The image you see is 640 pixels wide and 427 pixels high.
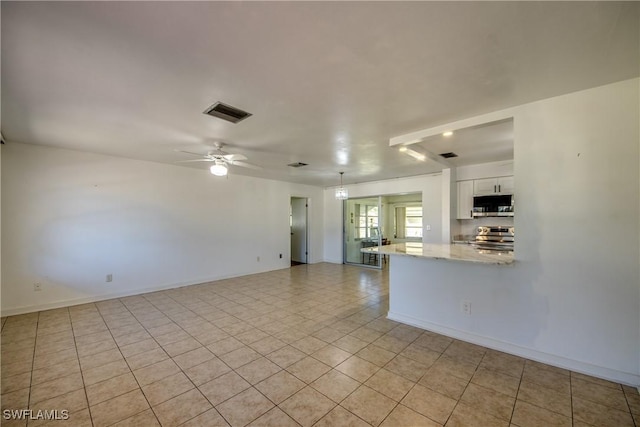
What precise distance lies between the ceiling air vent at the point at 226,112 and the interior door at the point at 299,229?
5.01 meters

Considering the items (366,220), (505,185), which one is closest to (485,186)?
(505,185)

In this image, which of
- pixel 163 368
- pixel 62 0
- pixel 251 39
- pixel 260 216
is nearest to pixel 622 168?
pixel 251 39

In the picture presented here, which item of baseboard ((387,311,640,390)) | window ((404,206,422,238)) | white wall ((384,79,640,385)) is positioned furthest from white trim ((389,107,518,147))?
window ((404,206,422,238))

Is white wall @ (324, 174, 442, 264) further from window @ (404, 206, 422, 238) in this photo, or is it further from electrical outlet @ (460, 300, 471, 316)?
window @ (404, 206, 422, 238)

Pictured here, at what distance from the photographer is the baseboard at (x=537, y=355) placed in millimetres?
2047

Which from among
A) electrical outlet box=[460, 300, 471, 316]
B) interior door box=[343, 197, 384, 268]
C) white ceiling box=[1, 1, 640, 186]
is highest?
white ceiling box=[1, 1, 640, 186]

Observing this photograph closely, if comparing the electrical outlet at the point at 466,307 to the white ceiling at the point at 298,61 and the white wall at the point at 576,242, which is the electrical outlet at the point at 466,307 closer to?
the white wall at the point at 576,242

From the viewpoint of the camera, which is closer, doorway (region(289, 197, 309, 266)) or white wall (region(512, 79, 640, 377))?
white wall (region(512, 79, 640, 377))

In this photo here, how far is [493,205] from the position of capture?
4.70 metres

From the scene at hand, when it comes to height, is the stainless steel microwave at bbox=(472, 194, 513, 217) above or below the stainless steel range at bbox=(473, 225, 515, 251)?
above

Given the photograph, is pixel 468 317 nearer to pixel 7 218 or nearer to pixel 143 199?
pixel 143 199

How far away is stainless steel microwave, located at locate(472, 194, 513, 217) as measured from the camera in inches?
179

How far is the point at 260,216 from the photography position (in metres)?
6.42

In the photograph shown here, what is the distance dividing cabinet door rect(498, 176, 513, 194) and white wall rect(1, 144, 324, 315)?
513 centimetres
